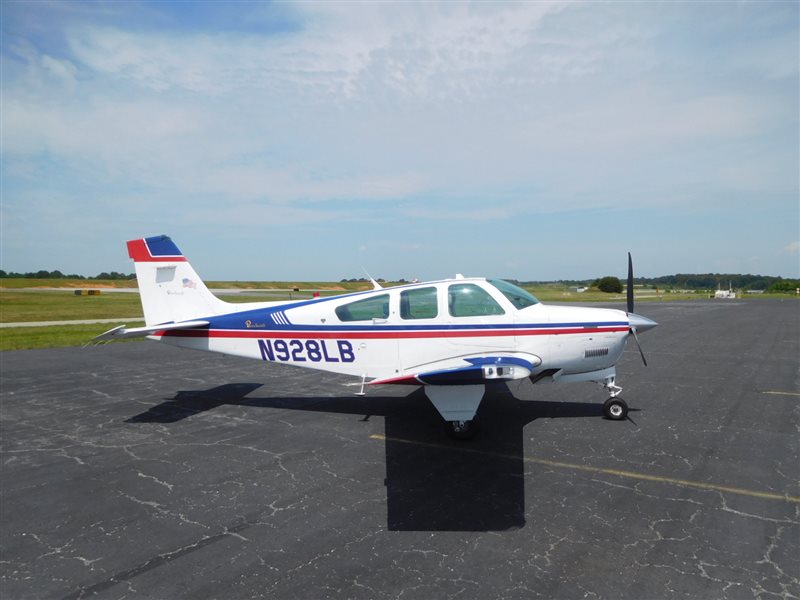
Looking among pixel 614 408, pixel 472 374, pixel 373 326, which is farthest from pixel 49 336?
pixel 614 408

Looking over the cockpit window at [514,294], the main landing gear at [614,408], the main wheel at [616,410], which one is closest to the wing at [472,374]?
the cockpit window at [514,294]

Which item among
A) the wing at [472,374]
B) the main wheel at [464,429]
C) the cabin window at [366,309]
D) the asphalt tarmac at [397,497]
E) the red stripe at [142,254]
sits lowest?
the asphalt tarmac at [397,497]

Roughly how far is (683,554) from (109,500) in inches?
236

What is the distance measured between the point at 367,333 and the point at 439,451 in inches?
94.4

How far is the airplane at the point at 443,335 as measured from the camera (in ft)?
24.6

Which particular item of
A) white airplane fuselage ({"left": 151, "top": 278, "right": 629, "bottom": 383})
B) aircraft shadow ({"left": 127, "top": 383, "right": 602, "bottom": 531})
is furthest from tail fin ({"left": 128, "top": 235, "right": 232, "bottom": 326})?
aircraft shadow ({"left": 127, "top": 383, "right": 602, "bottom": 531})

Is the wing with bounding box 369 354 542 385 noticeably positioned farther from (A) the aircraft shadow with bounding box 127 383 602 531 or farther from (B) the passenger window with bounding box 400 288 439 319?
(B) the passenger window with bounding box 400 288 439 319

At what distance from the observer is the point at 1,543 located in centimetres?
447

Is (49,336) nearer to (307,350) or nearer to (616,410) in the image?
(307,350)

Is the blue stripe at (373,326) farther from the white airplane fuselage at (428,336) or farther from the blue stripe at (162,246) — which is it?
the blue stripe at (162,246)

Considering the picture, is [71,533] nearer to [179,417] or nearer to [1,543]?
[1,543]

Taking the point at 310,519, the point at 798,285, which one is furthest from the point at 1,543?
the point at 798,285

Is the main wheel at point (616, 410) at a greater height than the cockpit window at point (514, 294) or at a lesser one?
lesser

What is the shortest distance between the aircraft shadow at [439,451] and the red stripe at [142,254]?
118 inches
